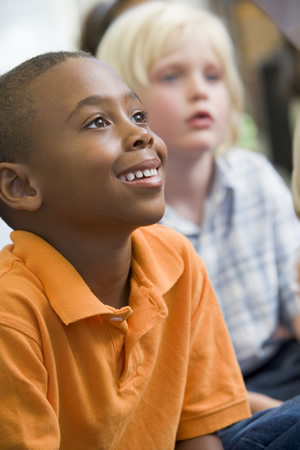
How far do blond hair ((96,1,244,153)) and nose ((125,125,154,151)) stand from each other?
612 millimetres

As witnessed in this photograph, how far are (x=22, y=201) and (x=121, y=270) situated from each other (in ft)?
0.45

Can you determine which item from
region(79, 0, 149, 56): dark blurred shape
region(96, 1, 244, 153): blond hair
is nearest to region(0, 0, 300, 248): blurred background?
region(79, 0, 149, 56): dark blurred shape

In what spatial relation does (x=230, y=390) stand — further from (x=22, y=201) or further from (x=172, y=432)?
(x=22, y=201)

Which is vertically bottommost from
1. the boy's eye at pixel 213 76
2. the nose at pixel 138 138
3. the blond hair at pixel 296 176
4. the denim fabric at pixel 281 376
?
the denim fabric at pixel 281 376

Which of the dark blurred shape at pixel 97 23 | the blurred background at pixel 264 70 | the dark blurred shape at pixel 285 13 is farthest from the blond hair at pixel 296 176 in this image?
the blurred background at pixel 264 70

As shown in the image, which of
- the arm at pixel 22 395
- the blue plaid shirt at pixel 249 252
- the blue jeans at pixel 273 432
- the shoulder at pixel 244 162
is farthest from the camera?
the shoulder at pixel 244 162

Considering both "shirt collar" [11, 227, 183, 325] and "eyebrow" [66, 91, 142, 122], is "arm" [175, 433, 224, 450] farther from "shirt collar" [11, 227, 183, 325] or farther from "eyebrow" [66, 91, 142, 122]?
"eyebrow" [66, 91, 142, 122]

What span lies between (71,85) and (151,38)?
A: 636 mm

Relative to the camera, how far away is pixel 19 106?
729 mm

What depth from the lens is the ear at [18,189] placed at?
0.74 meters

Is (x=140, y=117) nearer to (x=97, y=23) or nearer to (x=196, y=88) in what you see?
(x=196, y=88)

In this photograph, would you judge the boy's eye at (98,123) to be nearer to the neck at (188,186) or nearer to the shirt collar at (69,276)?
the shirt collar at (69,276)

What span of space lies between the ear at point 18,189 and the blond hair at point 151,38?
2.03 feet

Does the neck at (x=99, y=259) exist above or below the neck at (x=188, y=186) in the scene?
above
